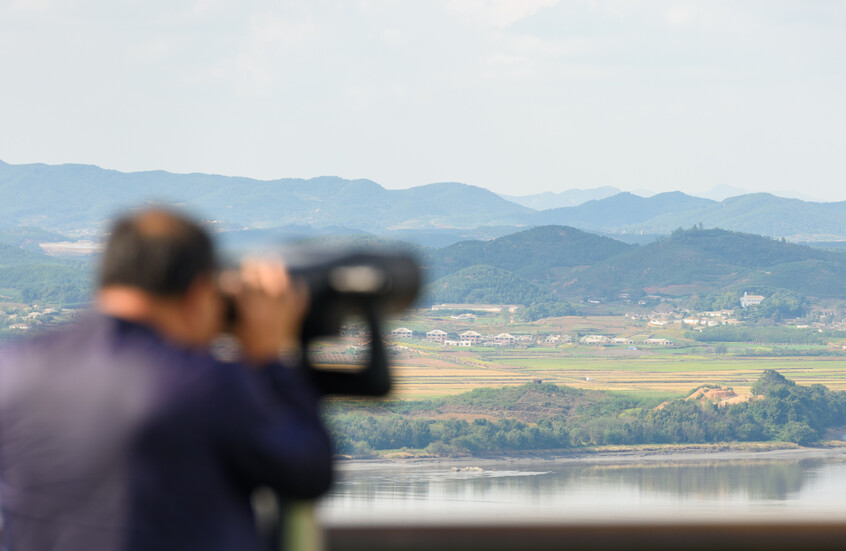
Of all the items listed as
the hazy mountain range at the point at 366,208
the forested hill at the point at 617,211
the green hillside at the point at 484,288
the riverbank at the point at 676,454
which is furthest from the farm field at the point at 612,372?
the forested hill at the point at 617,211

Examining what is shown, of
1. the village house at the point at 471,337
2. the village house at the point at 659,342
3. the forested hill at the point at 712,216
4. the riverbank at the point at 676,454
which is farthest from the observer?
the forested hill at the point at 712,216

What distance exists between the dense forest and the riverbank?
539 mm

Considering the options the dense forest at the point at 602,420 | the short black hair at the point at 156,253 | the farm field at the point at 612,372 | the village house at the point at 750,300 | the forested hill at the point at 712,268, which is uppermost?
the forested hill at the point at 712,268

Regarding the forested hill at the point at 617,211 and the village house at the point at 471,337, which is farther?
the forested hill at the point at 617,211

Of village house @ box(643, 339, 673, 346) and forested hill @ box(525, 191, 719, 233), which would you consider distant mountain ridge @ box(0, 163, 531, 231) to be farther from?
village house @ box(643, 339, 673, 346)

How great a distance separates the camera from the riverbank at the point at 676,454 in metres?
56.8

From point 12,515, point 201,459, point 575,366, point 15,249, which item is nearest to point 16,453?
point 12,515

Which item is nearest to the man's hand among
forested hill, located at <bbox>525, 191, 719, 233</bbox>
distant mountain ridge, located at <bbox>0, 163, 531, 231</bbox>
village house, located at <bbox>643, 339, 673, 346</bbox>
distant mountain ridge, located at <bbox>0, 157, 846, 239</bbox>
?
village house, located at <bbox>643, 339, 673, 346</bbox>

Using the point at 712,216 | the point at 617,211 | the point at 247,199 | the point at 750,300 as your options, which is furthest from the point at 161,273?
the point at 617,211

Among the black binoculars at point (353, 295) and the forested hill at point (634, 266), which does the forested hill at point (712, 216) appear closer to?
the forested hill at point (634, 266)

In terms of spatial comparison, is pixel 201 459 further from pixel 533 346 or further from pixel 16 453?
pixel 533 346

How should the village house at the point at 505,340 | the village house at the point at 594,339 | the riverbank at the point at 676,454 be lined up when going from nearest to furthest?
the riverbank at the point at 676,454 < the village house at the point at 505,340 < the village house at the point at 594,339

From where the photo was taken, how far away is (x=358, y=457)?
53.4 m

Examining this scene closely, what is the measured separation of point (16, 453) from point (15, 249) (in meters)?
90.1
